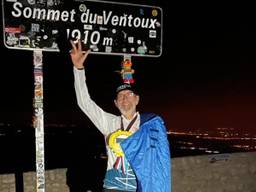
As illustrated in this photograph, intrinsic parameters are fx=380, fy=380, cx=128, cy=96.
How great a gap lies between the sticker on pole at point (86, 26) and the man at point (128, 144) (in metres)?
0.55

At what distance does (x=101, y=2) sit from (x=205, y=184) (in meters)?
4.05

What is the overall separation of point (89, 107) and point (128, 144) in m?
0.52

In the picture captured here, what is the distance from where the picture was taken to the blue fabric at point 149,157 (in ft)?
11.8

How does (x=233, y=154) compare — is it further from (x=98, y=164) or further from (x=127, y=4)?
(x=127, y=4)

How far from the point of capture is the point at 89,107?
3.68 metres

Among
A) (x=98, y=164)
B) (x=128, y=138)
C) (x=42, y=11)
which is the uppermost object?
(x=42, y=11)

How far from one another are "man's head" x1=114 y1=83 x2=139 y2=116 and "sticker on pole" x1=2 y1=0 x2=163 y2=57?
34.1 inches

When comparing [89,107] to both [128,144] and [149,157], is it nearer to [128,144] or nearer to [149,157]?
[128,144]

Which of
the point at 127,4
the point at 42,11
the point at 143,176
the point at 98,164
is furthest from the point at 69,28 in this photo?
the point at 98,164

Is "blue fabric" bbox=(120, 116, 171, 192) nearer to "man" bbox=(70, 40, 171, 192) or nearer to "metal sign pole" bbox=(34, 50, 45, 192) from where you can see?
"man" bbox=(70, 40, 171, 192)

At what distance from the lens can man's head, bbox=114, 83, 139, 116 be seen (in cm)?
367

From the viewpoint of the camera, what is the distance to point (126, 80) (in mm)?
4312

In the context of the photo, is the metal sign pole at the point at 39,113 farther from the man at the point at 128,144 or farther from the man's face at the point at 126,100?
the man's face at the point at 126,100

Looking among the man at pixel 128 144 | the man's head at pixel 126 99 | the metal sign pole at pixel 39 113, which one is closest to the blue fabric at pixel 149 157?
the man at pixel 128 144
